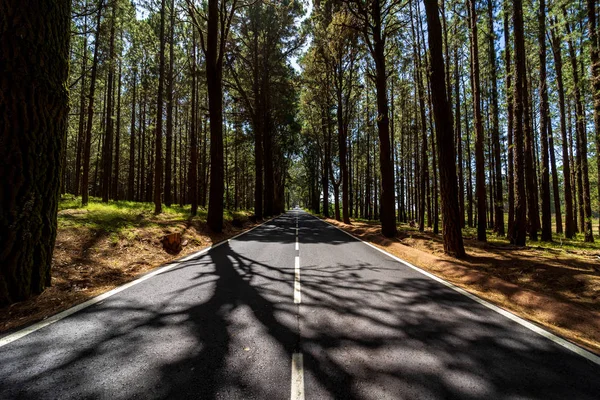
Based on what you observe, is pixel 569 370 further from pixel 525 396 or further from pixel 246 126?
pixel 246 126

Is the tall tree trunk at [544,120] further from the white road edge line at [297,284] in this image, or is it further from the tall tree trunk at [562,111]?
the white road edge line at [297,284]

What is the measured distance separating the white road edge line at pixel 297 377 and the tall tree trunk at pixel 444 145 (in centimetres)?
718

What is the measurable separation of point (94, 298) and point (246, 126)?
27264 millimetres

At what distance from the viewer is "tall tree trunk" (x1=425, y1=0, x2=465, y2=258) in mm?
8188

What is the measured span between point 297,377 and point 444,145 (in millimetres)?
8265

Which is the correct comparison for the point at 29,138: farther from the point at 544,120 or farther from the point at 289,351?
the point at 544,120

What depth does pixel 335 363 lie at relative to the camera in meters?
2.59

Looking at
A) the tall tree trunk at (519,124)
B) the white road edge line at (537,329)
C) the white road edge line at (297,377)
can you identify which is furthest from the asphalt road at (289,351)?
the tall tree trunk at (519,124)

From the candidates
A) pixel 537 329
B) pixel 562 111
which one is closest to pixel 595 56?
pixel 562 111

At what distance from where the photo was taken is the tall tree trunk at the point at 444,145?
8188 mm

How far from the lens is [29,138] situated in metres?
4.01

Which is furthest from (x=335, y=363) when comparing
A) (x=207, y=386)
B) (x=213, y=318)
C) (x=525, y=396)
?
(x=213, y=318)

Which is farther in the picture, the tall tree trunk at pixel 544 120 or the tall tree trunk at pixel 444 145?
the tall tree trunk at pixel 544 120

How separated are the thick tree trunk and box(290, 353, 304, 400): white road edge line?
4.34 meters
